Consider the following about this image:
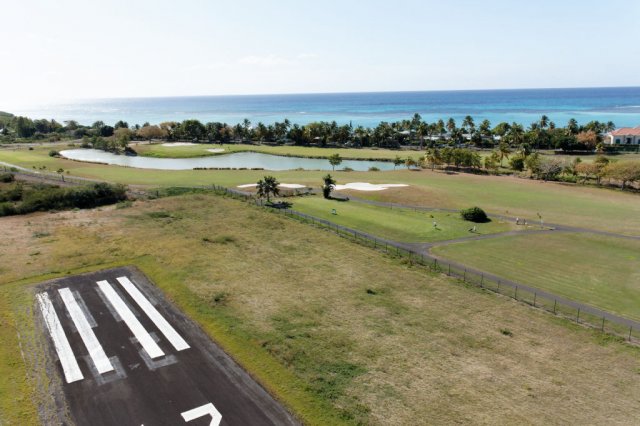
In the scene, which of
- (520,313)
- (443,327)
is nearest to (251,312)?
(443,327)

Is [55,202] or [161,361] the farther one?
[55,202]

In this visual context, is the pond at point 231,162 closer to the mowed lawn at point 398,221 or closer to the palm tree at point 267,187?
the palm tree at point 267,187

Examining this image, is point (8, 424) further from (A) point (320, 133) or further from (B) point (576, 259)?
(A) point (320, 133)

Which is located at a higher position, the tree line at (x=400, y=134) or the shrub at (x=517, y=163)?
the tree line at (x=400, y=134)

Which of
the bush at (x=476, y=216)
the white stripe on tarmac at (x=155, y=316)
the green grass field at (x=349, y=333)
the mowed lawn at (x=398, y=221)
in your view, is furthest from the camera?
the bush at (x=476, y=216)

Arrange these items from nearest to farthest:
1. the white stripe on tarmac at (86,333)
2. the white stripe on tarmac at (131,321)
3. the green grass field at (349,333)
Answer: the green grass field at (349,333)
the white stripe on tarmac at (86,333)
the white stripe on tarmac at (131,321)

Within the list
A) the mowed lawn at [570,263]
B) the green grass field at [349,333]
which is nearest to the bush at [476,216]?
the mowed lawn at [570,263]
